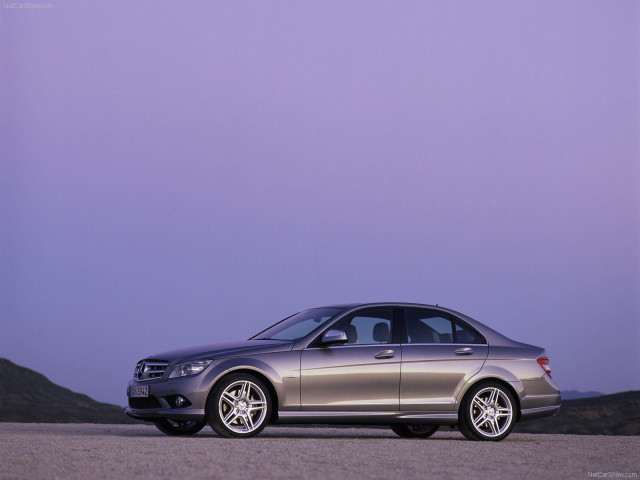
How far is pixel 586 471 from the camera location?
8.91 m

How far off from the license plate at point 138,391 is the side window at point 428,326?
3367mm


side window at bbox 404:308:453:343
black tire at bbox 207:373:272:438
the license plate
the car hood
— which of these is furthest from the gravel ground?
side window at bbox 404:308:453:343

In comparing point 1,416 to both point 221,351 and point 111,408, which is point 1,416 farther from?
point 221,351

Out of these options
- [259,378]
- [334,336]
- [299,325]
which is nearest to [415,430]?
[299,325]

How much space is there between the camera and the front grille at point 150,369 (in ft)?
40.6

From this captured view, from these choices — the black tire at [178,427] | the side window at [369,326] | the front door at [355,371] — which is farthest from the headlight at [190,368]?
the side window at [369,326]

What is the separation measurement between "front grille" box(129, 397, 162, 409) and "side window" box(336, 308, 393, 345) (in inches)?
95.6

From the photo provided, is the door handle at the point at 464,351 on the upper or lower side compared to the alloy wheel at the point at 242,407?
upper

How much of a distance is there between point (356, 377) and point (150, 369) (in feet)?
8.40

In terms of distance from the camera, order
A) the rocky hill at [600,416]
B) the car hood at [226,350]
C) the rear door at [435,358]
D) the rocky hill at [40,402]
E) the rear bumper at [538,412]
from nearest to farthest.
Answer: the car hood at [226,350] → the rear door at [435,358] → the rear bumper at [538,412] → the rocky hill at [600,416] → the rocky hill at [40,402]

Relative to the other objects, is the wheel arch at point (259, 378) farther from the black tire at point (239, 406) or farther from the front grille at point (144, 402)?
the front grille at point (144, 402)

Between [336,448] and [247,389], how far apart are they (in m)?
1.77

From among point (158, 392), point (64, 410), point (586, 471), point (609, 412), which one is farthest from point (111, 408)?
point (586, 471)

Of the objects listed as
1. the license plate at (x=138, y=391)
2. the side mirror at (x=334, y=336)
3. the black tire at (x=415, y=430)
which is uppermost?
the side mirror at (x=334, y=336)
